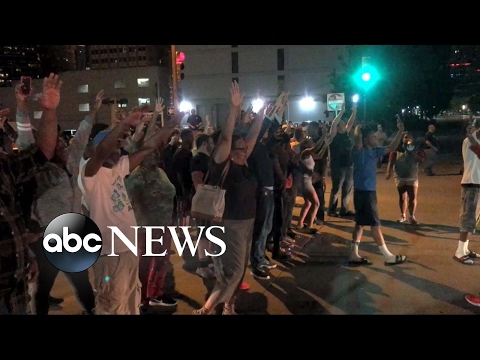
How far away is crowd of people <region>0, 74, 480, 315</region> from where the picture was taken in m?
3.95

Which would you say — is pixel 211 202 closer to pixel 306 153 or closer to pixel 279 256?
pixel 279 256

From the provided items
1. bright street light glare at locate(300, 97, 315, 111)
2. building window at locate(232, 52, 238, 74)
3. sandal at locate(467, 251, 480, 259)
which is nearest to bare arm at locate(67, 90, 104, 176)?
sandal at locate(467, 251, 480, 259)

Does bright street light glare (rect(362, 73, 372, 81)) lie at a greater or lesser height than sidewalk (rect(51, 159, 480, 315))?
greater

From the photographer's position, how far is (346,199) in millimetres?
9883

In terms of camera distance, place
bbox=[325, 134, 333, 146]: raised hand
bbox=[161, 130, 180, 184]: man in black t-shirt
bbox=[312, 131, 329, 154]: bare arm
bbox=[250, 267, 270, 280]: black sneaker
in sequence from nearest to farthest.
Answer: bbox=[250, 267, 270, 280]: black sneaker → bbox=[161, 130, 180, 184]: man in black t-shirt → bbox=[312, 131, 329, 154]: bare arm → bbox=[325, 134, 333, 146]: raised hand

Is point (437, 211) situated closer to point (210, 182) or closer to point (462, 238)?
point (462, 238)

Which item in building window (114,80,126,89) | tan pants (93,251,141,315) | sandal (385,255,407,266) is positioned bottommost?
sandal (385,255,407,266)

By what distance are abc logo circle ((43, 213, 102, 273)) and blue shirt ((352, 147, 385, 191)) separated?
3546 millimetres

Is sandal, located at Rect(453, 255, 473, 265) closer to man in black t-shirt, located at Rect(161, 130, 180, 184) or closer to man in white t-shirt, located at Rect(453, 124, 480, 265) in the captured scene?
man in white t-shirt, located at Rect(453, 124, 480, 265)

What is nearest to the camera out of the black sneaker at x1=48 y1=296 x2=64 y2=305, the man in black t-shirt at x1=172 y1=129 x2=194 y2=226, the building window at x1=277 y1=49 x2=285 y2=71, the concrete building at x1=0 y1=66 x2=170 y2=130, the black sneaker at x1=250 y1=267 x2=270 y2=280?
the black sneaker at x1=48 y1=296 x2=64 y2=305

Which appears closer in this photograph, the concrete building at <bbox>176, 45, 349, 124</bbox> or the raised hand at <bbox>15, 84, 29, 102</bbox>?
the raised hand at <bbox>15, 84, 29, 102</bbox>

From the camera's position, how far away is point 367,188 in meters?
6.54
